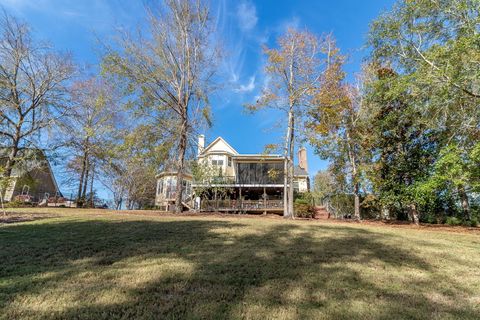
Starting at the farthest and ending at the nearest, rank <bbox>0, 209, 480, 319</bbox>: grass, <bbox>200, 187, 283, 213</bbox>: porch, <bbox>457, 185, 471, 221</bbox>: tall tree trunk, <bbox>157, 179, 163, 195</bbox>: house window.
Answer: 1. <bbox>157, 179, 163, 195</bbox>: house window
2. <bbox>200, 187, 283, 213</bbox>: porch
3. <bbox>457, 185, 471, 221</bbox>: tall tree trunk
4. <bbox>0, 209, 480, 319</bbox>: grass

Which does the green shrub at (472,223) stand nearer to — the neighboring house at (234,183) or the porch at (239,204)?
the neighboring house at (234,183)

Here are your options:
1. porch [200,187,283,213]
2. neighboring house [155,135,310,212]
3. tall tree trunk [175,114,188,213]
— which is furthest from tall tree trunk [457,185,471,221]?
Answer: tall tree trunk [175,114,188,213]

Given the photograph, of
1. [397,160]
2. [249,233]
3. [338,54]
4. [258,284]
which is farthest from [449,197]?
[258,284]

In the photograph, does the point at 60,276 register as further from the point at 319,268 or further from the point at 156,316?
the point at 319,268

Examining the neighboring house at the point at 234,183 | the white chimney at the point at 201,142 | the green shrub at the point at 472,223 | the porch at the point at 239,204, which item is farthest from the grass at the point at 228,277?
the porch at the point at 239,204

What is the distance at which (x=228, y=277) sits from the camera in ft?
14.3

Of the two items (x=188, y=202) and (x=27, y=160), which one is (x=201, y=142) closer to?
(x=27, y=160)

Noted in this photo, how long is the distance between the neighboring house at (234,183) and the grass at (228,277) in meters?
13.5

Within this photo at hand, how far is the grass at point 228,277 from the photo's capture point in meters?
3.24

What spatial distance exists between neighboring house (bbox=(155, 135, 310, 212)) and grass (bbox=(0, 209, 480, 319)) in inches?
532

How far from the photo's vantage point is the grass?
10.6 ft

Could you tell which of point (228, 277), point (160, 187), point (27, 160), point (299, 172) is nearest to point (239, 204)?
point (299, 172)

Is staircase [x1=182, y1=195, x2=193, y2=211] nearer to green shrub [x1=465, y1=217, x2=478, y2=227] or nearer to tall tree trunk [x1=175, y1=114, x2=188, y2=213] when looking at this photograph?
tall tree trunk [x1=175, y1=114, x2=188, y2=213]

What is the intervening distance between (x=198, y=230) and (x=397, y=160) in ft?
46.4
